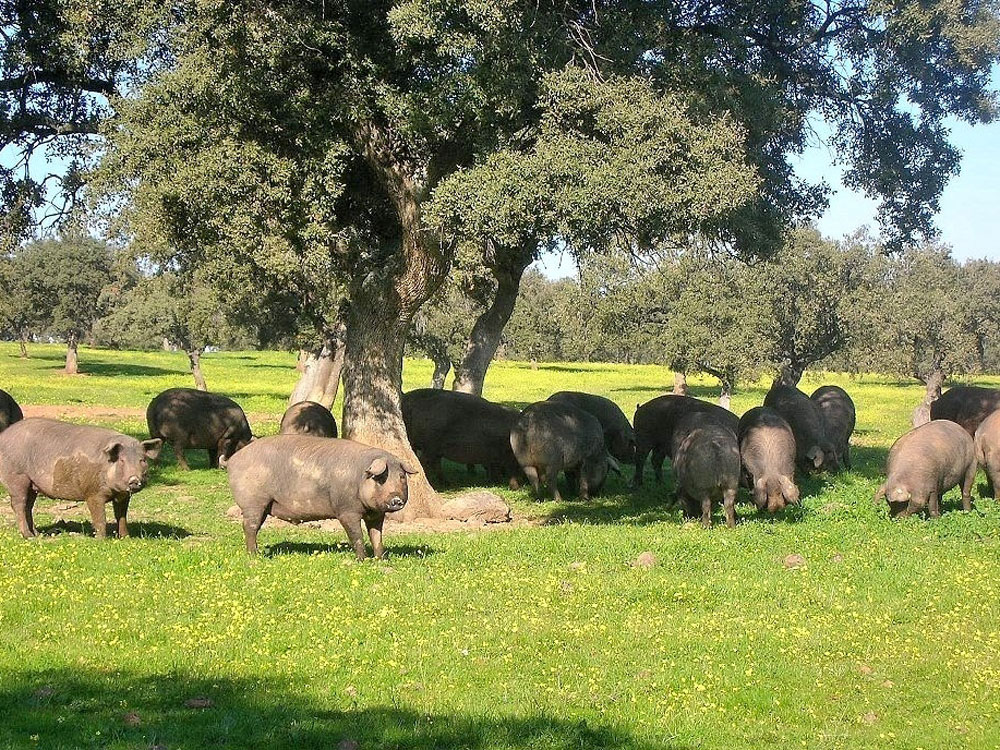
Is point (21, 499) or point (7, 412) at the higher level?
point (7, 412)

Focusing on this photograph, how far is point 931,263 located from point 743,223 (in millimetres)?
50413

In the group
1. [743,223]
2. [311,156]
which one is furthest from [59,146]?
[743,223]

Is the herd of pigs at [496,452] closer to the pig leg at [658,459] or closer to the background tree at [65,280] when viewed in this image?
the pig leg at [658,459]

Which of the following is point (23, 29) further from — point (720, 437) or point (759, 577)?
point (759, 577)

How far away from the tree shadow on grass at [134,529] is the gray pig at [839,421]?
16.9 m

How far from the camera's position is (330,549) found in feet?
49.8

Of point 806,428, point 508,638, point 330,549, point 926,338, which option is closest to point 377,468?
point 330,549

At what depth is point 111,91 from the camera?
2191 centimetres

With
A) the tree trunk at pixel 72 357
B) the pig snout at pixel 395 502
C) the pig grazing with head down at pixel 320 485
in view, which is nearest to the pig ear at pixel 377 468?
the pig grazing with head down at pixel 320 485

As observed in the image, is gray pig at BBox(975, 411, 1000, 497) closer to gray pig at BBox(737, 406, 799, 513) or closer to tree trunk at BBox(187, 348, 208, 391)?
gray pig at BBox(737, 406, 799, 513)

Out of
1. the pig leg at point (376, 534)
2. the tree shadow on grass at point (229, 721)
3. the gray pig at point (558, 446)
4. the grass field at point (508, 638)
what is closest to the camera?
the tree shadow on grass at point (229, 721)

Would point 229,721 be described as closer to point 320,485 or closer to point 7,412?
point 320,485

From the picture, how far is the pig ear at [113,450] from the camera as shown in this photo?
1503 cm

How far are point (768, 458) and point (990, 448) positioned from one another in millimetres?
4553
